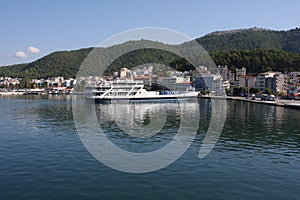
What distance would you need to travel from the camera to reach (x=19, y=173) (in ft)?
37.7

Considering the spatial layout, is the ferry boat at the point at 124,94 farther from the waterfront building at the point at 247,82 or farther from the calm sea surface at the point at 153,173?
the calm sea surface at the point at 153,173

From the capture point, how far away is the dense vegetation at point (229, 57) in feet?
337

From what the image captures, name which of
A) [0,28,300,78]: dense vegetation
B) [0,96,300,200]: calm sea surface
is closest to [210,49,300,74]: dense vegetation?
[0,28,300,78]: dense vegetation

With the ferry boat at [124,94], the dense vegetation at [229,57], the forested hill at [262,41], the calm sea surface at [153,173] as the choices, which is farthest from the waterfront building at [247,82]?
the forested hill at [262,41]

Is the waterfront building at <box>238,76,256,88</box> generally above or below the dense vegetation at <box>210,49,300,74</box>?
below

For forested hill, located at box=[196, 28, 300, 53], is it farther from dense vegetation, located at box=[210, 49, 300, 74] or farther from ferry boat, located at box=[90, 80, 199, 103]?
ferry boat, located at box=[90, 80, 199, 103]

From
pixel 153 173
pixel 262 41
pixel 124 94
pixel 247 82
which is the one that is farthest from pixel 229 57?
pixel 153 173

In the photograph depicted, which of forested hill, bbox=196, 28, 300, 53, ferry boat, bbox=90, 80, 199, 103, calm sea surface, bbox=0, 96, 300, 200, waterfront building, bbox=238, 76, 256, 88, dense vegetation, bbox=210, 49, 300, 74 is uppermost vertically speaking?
forested hill, bbox=196, 28, 300, 53

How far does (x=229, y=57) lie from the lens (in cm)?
11344

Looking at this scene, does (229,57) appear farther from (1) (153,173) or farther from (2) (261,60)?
(1) (153,173)

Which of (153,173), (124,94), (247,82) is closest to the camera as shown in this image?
(153,173)

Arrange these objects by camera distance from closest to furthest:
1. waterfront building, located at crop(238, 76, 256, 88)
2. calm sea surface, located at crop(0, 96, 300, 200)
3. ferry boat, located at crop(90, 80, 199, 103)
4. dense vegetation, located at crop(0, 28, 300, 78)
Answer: calm sea surface, located at crop(0, 96, 300, 200), ferry boat, located at crop(90, 80, 199, 103), waterfront building, located at crop(238, 76, 256, 88), dense vegetation, located at crop(0, 28, 300, 78)

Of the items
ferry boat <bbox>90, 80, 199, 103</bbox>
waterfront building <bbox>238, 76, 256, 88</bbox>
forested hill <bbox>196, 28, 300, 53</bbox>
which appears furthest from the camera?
forested hill <bbox>196, 28, 300, 53</bbox>

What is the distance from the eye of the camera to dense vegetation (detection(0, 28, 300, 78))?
103 meters
